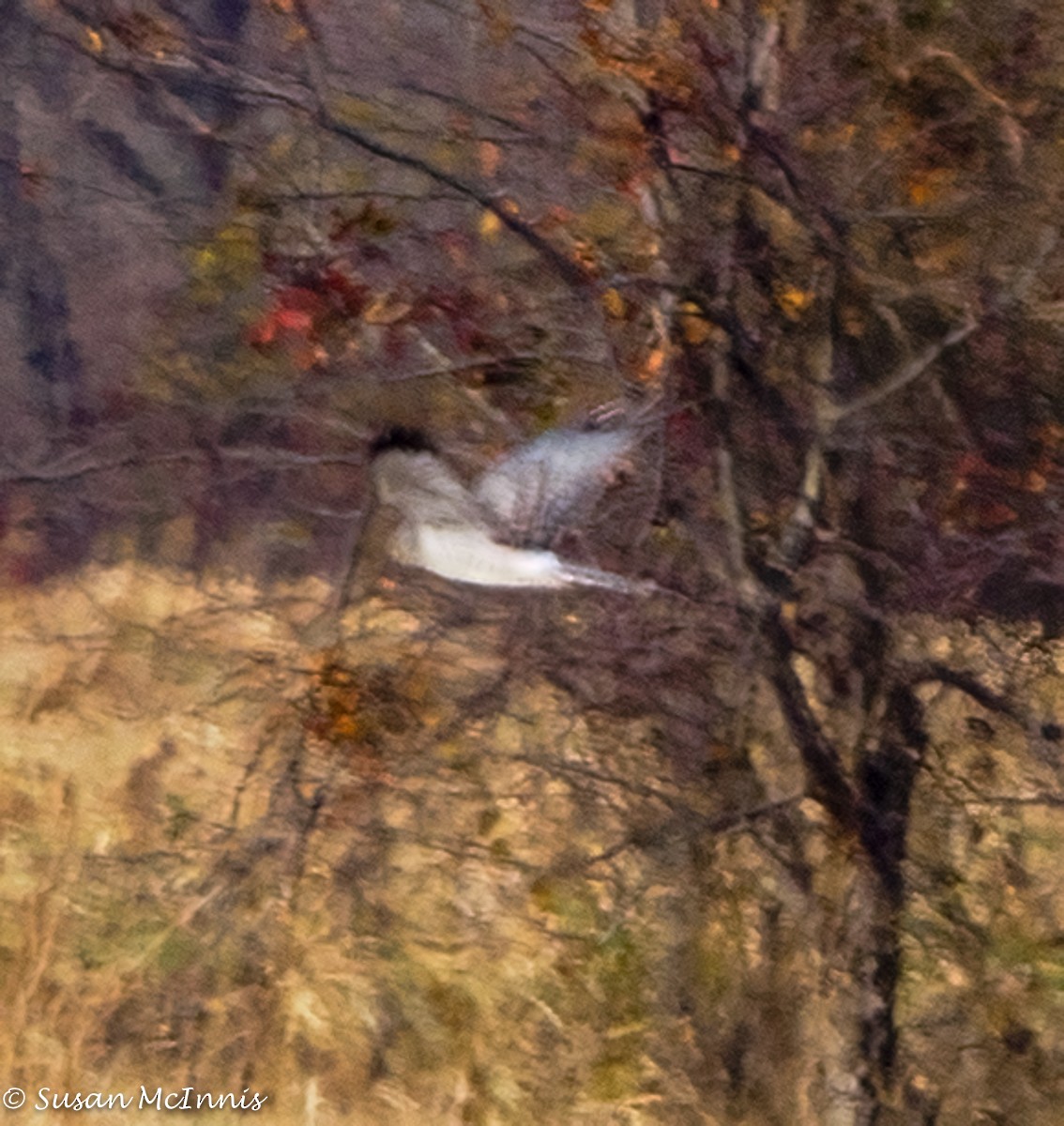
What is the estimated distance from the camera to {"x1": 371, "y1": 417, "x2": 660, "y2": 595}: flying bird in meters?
2.03

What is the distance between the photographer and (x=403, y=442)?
2027 millimetres

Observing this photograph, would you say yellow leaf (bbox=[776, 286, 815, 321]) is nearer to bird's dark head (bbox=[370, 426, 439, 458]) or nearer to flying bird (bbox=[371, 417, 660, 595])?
flying bird (bbox=[371, 417, 660, 595])

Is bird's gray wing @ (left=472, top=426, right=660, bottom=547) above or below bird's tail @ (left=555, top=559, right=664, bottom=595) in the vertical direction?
above

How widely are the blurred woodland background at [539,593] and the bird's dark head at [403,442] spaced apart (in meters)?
Answer: 0.03

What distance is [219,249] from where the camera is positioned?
2.00 meters

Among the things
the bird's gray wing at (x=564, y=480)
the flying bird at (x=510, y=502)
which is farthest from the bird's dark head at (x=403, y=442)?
the bird's gray wing at (x=564, y=480)

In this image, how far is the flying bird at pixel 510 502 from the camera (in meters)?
2.03

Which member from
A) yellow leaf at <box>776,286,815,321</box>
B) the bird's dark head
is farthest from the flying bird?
yellow leaf at <box>776,286,815,321</box>

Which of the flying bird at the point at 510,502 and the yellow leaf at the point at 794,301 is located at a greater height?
the yellow leaf at the point at 794,301

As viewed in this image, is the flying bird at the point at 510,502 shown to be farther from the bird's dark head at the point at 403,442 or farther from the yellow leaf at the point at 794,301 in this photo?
the yellow leaf at the point at 794,301

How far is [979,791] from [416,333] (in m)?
1.79

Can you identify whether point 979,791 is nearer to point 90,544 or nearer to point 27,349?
point 90,544

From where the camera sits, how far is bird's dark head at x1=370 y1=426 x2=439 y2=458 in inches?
79.7

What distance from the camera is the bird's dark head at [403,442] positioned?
2025mm
